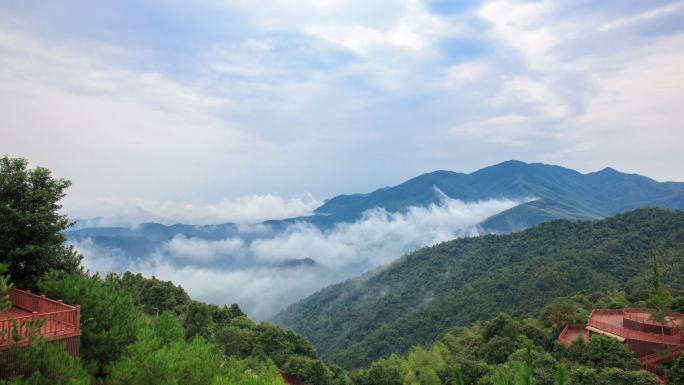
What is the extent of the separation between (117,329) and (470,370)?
73.8 feet

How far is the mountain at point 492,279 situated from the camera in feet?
212

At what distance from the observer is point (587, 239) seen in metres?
81.4

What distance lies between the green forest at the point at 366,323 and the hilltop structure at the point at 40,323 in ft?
1.27

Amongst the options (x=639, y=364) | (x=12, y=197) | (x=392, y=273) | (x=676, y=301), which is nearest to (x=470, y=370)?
(x=639, y=364)

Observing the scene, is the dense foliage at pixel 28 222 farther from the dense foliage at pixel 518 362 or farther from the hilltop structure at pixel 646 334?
the hilltop structure at pixel 646 334

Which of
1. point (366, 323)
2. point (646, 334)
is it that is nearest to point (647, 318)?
point (646, 334)

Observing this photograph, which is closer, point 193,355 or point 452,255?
point 193,355

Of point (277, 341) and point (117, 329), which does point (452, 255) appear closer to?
point (277, 341)

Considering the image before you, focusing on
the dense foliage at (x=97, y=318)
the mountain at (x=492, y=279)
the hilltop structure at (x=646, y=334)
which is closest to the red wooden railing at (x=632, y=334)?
the hilltop structure at (x=646, y=334)

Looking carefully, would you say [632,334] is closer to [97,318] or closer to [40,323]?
[97,318]

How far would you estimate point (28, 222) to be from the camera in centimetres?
1730

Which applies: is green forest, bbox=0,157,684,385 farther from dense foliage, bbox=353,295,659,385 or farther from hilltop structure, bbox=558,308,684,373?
hilltop structure, bbox=558,308,684,373

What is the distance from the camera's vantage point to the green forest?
12.7 m

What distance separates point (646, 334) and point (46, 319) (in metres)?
30.1
